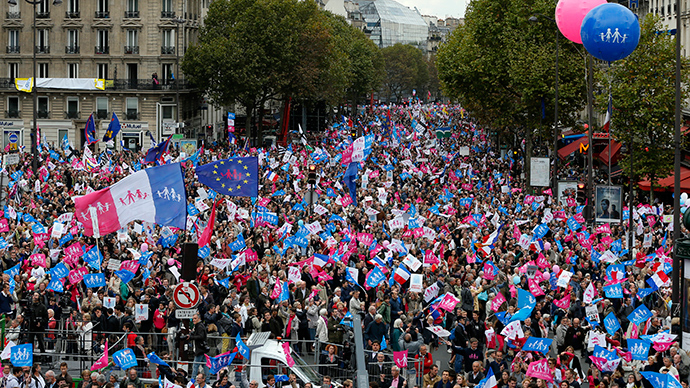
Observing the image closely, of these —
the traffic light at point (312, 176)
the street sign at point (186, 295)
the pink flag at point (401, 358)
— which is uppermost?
the traffic light at point (312, 176)

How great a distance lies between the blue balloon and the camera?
18.6 metres

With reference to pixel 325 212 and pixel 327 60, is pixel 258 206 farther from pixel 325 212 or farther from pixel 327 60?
pixel 327 60

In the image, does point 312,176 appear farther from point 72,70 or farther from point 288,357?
point 72,70

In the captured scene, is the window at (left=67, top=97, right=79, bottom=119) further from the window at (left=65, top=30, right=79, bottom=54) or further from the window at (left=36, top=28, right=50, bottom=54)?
the window at (left=36, top=28, right=50, bottom=54)

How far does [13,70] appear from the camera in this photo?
239 feet

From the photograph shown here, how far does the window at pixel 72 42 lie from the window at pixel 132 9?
13.9 ft

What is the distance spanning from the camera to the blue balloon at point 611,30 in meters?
18.6

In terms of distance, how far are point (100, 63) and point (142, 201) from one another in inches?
2204

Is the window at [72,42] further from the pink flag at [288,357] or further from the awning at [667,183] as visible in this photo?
the pink flag at [288,357]

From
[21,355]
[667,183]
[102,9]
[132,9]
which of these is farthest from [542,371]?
[102,9]

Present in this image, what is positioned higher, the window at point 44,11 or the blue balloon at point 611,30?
the window at point 44,11

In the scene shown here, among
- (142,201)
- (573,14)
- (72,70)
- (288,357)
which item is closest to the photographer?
(288,357)

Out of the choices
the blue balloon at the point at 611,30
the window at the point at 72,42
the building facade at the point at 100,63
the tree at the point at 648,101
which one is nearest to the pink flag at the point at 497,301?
the blue balloon at the point at 611,30

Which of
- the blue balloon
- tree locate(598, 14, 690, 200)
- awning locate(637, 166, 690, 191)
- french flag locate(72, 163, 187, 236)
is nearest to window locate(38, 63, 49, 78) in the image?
tree locate(598, 14, 690, 200)
